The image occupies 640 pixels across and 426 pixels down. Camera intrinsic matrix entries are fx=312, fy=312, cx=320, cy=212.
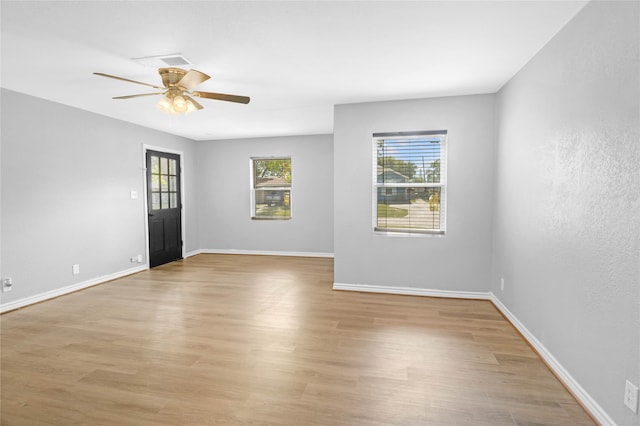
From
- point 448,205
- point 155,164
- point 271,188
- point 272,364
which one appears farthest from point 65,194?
point 448,205

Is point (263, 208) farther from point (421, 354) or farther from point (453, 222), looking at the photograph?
point (421, 354)

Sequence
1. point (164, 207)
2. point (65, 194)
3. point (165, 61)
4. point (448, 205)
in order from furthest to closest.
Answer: point (164, 207)
point (65, 194)
point (448, 205)
point (165, 61)

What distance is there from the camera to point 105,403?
196cm

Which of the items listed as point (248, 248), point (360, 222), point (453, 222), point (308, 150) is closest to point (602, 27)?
point (453, 222)

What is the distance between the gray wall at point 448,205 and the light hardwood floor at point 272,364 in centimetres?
34

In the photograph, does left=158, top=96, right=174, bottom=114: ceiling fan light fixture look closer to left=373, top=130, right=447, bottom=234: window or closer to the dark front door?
left=373, top=130, right=447, bottom=234: window

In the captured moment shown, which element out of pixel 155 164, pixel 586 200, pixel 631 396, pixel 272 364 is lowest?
pixel 272 364

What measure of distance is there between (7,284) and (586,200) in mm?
5464

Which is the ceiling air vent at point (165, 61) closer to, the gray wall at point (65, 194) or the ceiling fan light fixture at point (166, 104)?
the ceiling fan light fixture at point (166, 104)

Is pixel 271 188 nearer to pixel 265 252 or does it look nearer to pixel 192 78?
pixel 265 252

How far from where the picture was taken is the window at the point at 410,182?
3.97m

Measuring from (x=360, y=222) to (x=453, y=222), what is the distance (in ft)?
3.77

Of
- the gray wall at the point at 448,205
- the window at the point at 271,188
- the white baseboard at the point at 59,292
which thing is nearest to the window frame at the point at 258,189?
the window at the point at 271,188

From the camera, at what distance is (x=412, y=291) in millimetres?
4012
